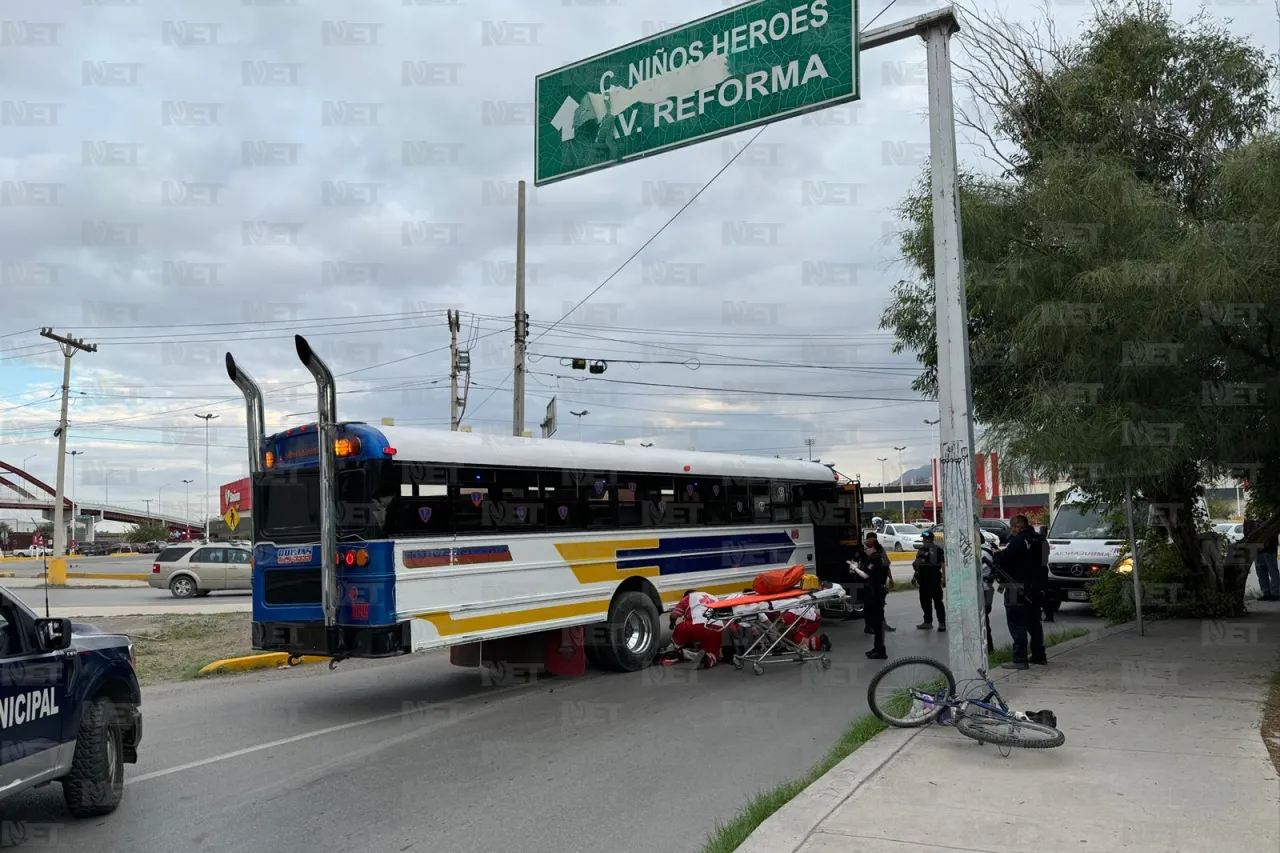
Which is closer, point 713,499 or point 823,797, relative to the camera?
point 823,797

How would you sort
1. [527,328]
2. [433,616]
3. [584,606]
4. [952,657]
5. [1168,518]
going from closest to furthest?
1. [952,657]
2. [433,616]
3. [584,606]
4. [1168,518]
5. [527,328]

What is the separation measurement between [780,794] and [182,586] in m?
26.7

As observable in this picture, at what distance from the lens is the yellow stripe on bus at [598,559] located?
36.9 ft

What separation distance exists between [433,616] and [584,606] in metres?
2.32

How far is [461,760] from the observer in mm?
7566

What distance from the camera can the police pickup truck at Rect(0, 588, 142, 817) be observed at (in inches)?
206

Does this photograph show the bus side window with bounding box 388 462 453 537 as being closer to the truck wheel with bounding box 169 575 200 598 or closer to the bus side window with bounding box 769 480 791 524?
the bus side window with bounding box 769 480 791 524

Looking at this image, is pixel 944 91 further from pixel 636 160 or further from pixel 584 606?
pixel 584 606

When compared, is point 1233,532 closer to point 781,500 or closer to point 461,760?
point 781,500

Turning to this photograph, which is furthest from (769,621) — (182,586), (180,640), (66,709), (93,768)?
(182,586)

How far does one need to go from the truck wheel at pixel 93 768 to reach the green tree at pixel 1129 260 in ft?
28.2

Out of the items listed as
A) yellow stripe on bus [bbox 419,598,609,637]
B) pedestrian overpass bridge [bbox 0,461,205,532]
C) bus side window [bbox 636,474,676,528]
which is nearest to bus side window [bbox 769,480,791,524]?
bus side window [bbox 636,474,676,528]

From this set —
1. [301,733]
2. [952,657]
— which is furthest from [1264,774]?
[301,733]

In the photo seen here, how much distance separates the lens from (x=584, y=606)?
11.4 metres
